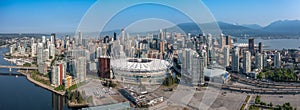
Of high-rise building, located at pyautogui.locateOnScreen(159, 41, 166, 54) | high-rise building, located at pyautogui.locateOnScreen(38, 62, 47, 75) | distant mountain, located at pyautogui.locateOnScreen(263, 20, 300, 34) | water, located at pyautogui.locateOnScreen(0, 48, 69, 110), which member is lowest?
water, located at pyautogui.locateOnScreen(0, 48, 69, 110)

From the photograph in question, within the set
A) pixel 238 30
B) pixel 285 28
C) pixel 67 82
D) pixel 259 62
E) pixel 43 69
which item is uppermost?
pixel 285 28

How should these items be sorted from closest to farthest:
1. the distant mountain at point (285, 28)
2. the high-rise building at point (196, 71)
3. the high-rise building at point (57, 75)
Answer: the high-rise building at point (196, 71) < the high-rise building at point (57, 75) < the distant mountain at point (285, 28)

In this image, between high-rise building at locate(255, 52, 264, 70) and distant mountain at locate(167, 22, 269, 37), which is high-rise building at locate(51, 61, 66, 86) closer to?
distant mountain at locate(167, 22, 269, 37)

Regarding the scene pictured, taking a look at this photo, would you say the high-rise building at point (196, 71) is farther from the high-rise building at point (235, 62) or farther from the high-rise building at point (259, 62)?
the high-rise building at point (259, 62)

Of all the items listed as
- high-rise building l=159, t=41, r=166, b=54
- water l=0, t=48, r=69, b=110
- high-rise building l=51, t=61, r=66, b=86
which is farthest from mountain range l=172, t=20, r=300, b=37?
high-rise building l=51, t=61, r=66, b=86

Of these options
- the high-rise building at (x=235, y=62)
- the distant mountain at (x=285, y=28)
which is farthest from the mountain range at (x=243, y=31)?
the high-rise building at (x=235, y=62)

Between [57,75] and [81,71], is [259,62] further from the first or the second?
[57,75]

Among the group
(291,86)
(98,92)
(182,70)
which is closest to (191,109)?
(98,92)

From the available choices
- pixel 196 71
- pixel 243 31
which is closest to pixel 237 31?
pixel 243 31

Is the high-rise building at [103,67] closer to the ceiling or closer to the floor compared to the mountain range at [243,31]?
closer to the floor
